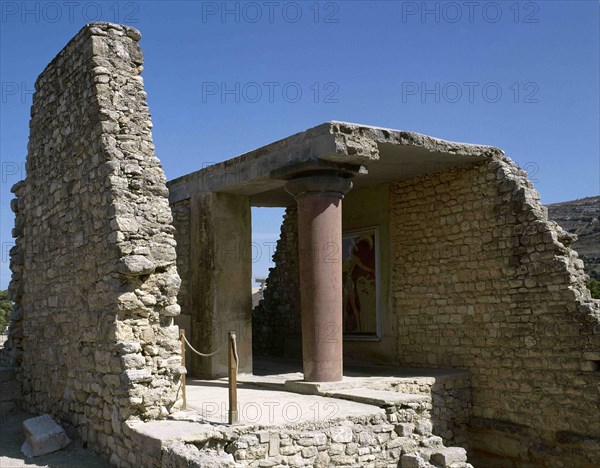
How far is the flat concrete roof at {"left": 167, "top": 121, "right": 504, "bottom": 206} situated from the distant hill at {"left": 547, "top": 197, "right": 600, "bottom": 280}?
40.8 ft

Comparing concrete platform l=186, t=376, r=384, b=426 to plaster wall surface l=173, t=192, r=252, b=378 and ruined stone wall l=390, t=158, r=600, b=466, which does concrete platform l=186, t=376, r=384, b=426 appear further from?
ruined stone wall l=390, t=158, r=600, b=466

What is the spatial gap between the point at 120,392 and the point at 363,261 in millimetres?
6421

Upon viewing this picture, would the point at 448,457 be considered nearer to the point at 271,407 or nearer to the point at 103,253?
the point at 271,407

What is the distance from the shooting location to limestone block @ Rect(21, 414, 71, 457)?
7535 mm

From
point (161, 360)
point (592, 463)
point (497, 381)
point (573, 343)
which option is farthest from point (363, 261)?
point (161, 360)

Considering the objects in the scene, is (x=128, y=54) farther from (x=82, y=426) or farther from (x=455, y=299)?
(x=455, y=299)

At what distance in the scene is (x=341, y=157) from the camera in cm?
905

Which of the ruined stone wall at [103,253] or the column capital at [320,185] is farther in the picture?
the column capital at [320,185]

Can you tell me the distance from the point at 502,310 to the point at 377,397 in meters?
3.04

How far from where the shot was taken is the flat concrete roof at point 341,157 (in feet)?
29.4

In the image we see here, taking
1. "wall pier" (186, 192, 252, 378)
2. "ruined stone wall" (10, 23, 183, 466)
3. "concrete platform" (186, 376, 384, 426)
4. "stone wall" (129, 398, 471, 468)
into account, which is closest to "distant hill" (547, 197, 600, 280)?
"wall pier" (186, 192, 252, 378)

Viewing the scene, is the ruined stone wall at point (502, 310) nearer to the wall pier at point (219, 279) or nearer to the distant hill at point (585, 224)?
the wall pier at point (219, 279)

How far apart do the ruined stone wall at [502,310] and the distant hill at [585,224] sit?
11788mm

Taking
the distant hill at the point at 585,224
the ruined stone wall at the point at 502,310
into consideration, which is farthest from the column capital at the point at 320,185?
the distant hill at the point at 585,224
